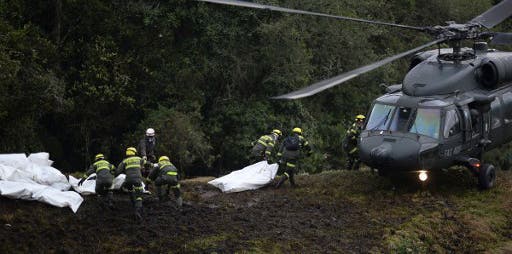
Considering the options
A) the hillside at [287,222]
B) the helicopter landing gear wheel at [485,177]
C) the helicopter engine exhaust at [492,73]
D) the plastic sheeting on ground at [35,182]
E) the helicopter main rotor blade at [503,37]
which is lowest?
the hillside at [287,222]

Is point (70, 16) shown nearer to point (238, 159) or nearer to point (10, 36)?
point (10, 36)

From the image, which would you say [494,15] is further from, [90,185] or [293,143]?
[90,185]

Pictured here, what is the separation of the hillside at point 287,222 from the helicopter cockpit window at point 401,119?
67.0 inches

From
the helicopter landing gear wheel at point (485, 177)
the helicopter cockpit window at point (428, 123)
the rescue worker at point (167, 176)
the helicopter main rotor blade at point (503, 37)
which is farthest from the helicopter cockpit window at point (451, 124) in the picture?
the rescue worker at point (167, 176)

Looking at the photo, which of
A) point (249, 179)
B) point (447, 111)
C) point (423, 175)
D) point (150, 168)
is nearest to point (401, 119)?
point (447, 111)

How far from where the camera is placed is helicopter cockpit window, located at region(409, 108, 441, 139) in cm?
1706

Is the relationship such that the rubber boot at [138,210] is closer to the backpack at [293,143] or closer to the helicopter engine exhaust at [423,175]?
the backpack at [293,143]

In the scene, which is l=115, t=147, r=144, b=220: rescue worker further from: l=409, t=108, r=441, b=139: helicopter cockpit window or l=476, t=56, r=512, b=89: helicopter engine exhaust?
l=476, t=56, r=512, b=89: helicopter engine exhaust

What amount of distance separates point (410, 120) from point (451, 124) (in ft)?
3.23

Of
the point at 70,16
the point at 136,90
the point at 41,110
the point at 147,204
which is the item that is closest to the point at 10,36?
the point at 41,110

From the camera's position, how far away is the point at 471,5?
123 ft

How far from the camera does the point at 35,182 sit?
16812mm

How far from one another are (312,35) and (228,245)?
1801cm

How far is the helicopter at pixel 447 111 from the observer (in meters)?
16.9
